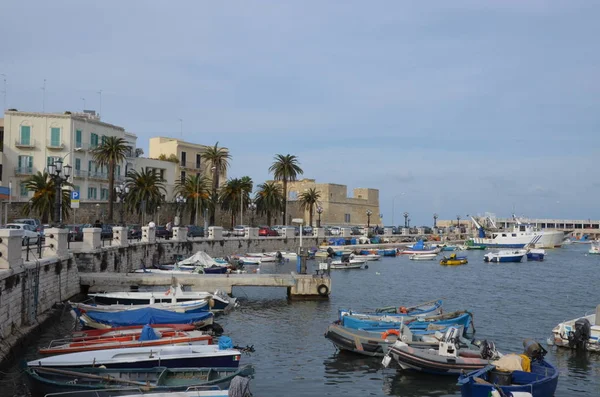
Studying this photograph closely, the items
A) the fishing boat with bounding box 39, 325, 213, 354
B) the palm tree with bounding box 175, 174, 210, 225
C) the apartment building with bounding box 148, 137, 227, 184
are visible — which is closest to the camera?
the fishing boat with bounding box 39, 325, 213, 354

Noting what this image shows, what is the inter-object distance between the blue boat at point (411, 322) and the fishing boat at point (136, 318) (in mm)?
5973

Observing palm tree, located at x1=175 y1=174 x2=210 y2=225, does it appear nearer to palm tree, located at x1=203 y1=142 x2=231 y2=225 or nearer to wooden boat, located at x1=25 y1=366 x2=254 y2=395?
palm tree, located at x1=203 y1=142 x2=231 y2=225

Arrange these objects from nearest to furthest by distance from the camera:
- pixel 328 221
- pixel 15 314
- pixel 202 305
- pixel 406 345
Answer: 1. pixel 406 345
2. pixel 15 314
3. pixel 202 305
4. pixel 328 221

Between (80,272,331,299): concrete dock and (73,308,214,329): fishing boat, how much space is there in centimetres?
888

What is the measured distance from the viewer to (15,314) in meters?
21.6

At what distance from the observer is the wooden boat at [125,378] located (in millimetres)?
15406

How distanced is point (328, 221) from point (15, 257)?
3764 inches

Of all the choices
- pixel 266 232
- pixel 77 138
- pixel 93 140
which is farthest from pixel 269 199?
pixel 77 138

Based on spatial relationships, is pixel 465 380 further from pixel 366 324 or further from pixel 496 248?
pixel 496 248

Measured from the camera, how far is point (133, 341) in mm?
19406

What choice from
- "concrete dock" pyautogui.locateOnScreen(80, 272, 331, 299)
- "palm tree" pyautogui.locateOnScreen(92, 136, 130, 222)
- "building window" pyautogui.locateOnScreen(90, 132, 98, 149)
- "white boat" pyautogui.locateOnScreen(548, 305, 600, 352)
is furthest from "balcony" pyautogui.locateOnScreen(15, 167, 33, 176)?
"white boat" pyautogui.locateOnScreen(548, 305, 600, 352)

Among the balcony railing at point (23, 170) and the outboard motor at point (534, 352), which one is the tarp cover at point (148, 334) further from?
the balcony railing at point (23, 170)

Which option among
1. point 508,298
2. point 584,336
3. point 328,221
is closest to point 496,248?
point 328,221

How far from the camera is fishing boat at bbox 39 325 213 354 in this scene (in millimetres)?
18516
